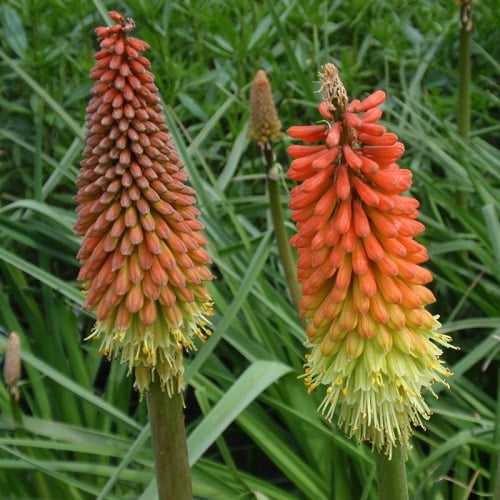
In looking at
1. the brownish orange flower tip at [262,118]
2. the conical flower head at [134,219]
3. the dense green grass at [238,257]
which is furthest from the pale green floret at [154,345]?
the brownish orange flower tip at [262,118]

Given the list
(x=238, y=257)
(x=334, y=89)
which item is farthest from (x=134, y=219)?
(x=238, y=257)

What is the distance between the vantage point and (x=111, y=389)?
3.75 m

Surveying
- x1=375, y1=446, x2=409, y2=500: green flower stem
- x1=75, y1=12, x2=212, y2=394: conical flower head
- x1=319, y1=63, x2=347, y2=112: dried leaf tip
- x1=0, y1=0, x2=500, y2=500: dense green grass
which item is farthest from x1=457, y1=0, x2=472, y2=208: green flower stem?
x1=375, y1=446, x2=409, y2=500: green flower stem

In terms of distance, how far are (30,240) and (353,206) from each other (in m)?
2.13

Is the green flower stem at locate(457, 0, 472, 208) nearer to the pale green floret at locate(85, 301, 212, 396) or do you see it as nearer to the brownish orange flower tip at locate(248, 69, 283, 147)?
the brownish orange flower tip at locate(248, 69, 283, 147)

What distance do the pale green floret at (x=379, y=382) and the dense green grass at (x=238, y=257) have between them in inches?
19.6

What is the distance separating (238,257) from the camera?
13.7 ft

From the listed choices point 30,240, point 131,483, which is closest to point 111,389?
point 131,483

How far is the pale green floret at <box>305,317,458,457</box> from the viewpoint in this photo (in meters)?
2.23

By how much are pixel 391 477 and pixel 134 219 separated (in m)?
0.99

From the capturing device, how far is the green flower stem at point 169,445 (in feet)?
7.79

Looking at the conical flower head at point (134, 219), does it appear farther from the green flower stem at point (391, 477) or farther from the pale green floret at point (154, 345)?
the green flower stem at point (391, 477)

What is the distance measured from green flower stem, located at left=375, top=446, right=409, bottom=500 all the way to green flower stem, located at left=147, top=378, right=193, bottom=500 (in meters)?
0.55

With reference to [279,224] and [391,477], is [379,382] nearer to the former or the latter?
[391,477]
